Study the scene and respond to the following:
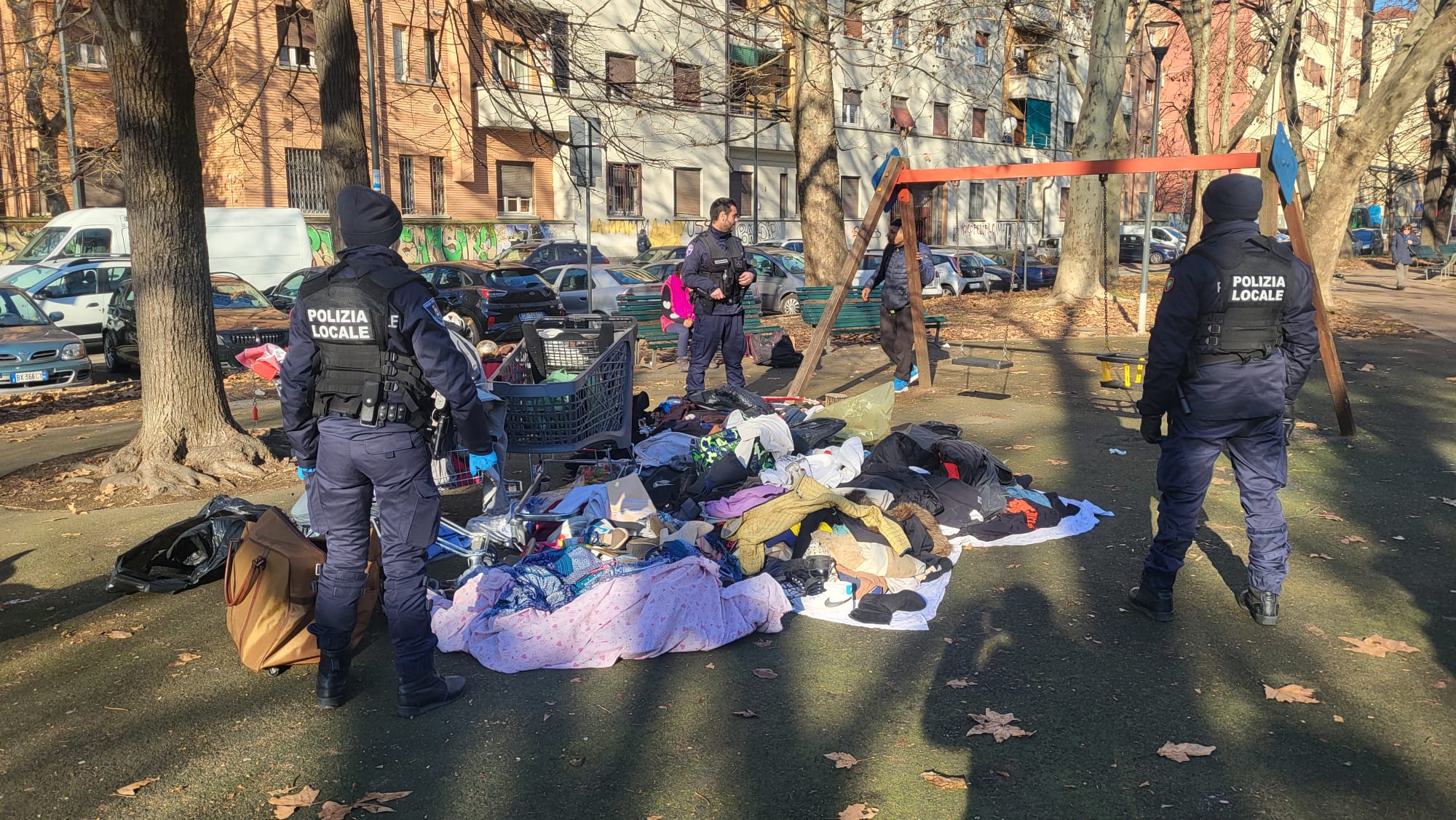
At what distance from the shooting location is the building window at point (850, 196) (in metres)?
45.0

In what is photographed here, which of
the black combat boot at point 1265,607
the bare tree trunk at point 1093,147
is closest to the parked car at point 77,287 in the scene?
the bare tree trunk at point 1093,147

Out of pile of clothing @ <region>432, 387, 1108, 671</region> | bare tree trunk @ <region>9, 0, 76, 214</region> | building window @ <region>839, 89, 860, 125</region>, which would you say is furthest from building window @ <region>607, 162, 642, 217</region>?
pile of clothing @ <region>432, 387, 1108, 671</region>

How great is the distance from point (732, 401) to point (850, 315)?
6720 mm

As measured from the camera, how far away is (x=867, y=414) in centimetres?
802

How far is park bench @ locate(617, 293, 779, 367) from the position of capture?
13875mm

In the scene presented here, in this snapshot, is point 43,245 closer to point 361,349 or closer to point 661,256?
point 661,256

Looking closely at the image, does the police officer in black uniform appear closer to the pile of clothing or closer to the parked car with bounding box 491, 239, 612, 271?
the pile of clothing

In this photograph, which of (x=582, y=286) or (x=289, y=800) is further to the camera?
(x=582, y=286)

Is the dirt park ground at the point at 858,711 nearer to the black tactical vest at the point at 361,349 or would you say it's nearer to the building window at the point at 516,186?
the black tactical vest at the point at 361,349

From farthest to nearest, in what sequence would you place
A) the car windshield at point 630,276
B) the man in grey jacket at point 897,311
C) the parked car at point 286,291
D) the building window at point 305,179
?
the building window at point 305,179, the car windshield at point 630,276, the parked car at point 286,291, the man in grey jacket at point 897,311

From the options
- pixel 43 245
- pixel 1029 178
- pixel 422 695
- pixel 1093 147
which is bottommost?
pixel 422 695

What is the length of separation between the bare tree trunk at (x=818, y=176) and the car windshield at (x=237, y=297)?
852 cm

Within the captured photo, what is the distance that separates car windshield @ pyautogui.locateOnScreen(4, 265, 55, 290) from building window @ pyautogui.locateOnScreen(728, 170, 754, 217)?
2630cm

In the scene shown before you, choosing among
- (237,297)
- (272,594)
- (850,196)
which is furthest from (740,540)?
(850,196)
